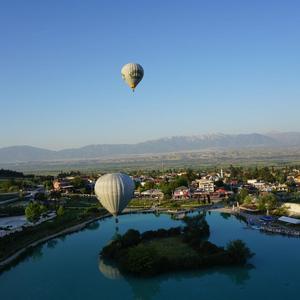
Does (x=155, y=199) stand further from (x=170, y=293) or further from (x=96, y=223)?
(x=170, y=293)

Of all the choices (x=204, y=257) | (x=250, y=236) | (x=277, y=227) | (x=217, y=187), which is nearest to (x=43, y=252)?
(x=204, y=257)

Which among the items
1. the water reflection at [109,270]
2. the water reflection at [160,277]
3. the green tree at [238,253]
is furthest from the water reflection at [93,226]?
the green tree at [238,253]

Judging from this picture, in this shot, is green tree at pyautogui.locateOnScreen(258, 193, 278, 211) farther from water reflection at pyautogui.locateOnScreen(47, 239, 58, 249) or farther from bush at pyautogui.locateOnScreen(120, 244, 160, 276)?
bush at pyautogui.locateOnScreen(120, 244, 160, 276)

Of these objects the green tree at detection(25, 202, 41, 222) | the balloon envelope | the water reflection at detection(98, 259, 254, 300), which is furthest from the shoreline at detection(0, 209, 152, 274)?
the balloon envelope

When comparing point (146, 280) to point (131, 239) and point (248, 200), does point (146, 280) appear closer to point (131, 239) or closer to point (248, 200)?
point (131, 239)

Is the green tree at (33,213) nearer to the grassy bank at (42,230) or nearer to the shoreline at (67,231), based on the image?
the grassy bank at (42,230)

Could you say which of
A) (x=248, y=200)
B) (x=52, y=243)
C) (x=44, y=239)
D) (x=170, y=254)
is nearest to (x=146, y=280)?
(x=170, y=254)
